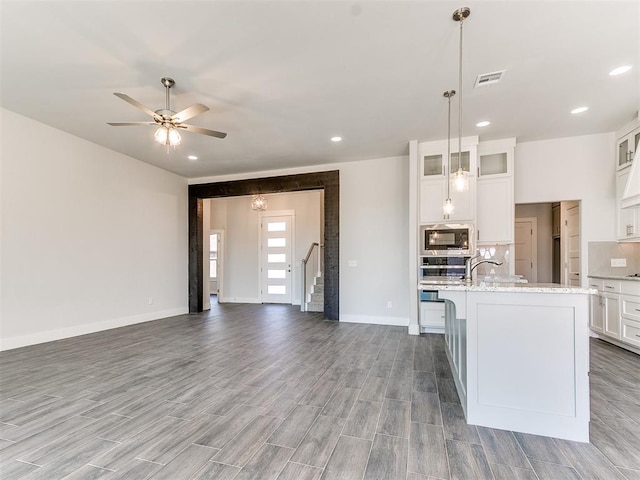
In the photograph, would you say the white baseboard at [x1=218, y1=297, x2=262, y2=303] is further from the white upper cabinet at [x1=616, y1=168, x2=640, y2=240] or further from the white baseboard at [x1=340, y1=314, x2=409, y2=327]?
the white upper cabinet at [x1=616, y1=168, x2=640, y2=240]

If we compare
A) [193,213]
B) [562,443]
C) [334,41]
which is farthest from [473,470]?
[193,213]

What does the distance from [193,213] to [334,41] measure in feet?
17.9

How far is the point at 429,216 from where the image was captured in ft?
16.1

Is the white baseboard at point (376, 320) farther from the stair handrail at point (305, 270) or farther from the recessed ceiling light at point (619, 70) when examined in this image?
the recessed ceiling light at point (619, 70)

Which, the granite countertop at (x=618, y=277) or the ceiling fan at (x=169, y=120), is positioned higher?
the ceiling fan at (x=169, y=120)

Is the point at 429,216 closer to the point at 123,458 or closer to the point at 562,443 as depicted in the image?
the point at 562,443

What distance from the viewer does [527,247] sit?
23.5ft

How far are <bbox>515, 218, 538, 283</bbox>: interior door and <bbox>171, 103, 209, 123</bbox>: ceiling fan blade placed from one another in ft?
→ 24.0

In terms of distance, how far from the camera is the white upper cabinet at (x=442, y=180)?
472cm

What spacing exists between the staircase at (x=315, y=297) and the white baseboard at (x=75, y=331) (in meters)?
3.00

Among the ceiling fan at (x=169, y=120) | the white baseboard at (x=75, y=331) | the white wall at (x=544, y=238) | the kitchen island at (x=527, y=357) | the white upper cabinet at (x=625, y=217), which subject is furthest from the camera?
the white wall at (x=544, y=238)

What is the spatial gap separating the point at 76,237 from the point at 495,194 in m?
6.63

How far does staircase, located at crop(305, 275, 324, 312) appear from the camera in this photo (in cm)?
724

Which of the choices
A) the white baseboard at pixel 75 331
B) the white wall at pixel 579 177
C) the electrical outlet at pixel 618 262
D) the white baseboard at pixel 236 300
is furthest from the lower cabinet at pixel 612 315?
the white baseboard at pixel 75 331
